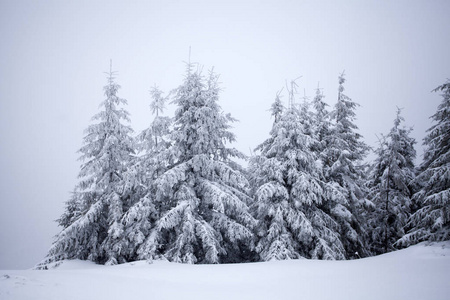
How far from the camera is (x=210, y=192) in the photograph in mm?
12516

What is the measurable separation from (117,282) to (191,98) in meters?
9.21

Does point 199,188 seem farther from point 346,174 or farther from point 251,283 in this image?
point 346,174

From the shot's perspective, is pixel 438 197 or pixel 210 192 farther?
pixel 210 192

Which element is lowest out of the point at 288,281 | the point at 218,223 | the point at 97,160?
the point at 288,281

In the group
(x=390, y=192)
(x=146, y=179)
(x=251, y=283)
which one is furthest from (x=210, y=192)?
(x=390, y=192)

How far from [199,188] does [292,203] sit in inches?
204

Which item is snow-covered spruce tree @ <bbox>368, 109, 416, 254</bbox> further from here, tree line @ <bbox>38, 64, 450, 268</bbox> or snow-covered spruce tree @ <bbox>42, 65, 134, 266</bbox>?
snow-covered spruce tree @ <bbox>42, 65, 134, 266</bbox>

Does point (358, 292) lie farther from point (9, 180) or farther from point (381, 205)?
point (9, 180)

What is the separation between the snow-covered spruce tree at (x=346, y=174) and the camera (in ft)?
49.4

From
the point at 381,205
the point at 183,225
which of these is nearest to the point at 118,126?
the point at 183,225

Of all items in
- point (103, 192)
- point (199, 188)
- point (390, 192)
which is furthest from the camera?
point (390, 192)

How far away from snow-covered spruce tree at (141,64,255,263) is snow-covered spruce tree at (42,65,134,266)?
2590mm

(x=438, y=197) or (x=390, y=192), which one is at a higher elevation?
(x=390, y=192)

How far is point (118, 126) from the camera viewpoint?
47.5ft
